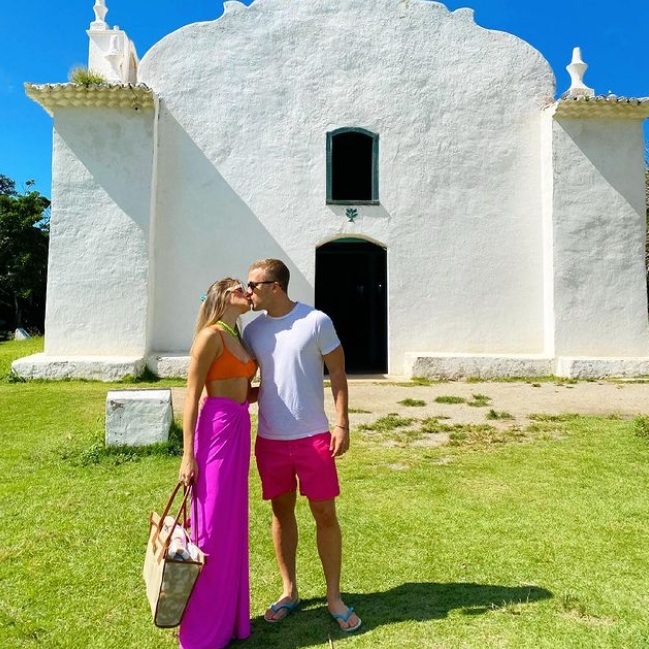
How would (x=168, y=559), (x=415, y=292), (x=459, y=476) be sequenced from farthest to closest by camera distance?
1. (x=415, y=292)
2. (x=459, y=476)
3. (x=168, y=559)

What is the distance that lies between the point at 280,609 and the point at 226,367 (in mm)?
1181

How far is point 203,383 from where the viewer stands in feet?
8.50

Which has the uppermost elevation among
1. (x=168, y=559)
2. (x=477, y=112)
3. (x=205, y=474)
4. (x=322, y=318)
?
(x=477, y=112)

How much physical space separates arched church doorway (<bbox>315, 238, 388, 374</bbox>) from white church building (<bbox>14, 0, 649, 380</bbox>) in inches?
68.2

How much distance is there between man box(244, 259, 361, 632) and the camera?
8.80ft

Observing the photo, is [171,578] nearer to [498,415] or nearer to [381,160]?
[498,415]

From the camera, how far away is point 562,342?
1117 cm

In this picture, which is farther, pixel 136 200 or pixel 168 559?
pixel 136 200

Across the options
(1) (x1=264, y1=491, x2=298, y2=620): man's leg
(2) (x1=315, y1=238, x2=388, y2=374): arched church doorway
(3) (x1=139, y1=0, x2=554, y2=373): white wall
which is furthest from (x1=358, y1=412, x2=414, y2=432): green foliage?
(2) (x1=315, y1=238, x2=388, y2=374): arched church doorway

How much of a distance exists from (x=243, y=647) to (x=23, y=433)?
466 centimetres

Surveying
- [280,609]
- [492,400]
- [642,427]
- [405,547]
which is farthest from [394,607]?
[492,400]

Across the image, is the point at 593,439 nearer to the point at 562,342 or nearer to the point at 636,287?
the point at 562,342

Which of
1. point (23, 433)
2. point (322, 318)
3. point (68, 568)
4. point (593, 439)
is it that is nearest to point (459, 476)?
point (593, 439)

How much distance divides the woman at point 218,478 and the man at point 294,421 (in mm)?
141
